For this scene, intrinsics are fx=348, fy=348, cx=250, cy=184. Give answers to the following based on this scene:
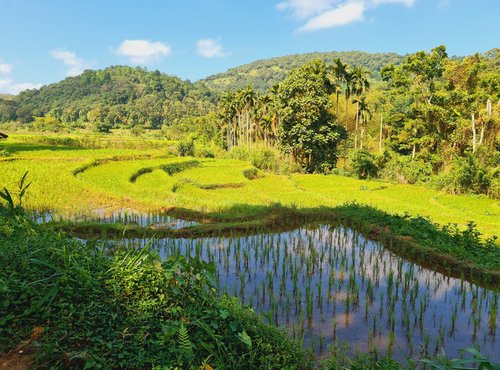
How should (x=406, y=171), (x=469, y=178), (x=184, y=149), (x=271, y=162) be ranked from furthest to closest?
(x=184, y=149) < (x=271, y=162) < (x=406, y=171) < (x=469, y=178)

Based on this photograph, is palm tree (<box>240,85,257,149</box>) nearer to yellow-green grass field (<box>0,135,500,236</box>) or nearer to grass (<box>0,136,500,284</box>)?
yellow-green grass field (<box>0,135,500,236</box>)

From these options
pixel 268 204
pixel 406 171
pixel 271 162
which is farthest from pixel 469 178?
pixel 271 162

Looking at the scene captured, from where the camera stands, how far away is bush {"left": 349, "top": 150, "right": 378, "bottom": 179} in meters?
25.8

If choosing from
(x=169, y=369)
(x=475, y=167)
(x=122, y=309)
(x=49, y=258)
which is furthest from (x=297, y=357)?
(x=475, y=167)

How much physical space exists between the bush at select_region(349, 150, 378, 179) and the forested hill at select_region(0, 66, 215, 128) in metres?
54.8

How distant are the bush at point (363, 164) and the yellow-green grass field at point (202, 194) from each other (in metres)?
4.44

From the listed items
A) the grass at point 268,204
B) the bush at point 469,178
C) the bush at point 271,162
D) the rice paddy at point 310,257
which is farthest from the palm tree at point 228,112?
the bush at point 469,178

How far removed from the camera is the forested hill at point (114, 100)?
87.6 metres

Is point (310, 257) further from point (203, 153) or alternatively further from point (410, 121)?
point (203, 153)

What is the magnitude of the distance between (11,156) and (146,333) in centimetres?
2071

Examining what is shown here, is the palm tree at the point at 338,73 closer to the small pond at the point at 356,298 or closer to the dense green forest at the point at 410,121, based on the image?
the dense green forest at the point at 410,121

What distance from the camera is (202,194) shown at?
15039 mm

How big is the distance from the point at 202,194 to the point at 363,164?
15.2 metres

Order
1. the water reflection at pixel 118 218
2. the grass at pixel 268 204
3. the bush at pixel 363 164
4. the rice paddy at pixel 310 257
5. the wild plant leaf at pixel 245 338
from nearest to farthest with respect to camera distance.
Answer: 1. the wild plant leaf at pixel 245 338
2. the rice paddy at pixel 310 257
3. the grass at pixel 268 204
4. the water reflection at pixel 118 218
5. the bush at pixel 363 164
